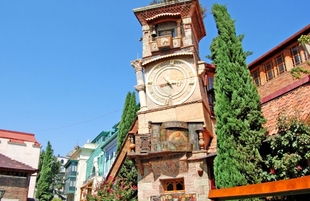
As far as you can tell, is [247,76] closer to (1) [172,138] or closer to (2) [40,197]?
(1) [172,138]

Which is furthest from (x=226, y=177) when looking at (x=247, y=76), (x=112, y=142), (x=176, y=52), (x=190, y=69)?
(x=112, y=142)

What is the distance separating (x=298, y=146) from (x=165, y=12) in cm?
1289

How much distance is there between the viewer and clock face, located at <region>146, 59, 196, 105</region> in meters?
17.8

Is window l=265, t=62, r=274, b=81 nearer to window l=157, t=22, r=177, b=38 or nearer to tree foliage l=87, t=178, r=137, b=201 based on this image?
window l=157, t=22, r=177, b=38

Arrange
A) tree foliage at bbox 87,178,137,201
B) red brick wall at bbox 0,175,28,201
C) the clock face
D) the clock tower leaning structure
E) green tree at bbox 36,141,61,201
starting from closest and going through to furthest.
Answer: the clock tower leaning structure, tree foliage at bbox 87,178,137,201, the clock face, red brick wall at bbox 0,175,28,201, green tree at bbox 36,141,61,201

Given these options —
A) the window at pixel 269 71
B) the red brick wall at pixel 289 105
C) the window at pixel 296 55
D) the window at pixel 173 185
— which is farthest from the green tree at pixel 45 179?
the window at pixel 296 55

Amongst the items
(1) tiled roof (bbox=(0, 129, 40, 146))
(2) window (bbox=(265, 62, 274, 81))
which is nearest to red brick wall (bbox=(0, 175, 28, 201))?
(1) tiled roof (bbox=(0, 129, 40, 146))

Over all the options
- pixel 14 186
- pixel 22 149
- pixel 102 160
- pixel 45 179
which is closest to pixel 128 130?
pixel 14 186

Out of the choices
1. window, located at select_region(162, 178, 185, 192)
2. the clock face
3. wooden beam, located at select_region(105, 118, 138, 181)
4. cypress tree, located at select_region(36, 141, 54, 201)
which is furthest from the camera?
cypress tree, located at select_region(36, 141, 54, 201)

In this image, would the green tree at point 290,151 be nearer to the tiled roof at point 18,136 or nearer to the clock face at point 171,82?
the clock face at point 171,82

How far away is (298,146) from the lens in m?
10.5

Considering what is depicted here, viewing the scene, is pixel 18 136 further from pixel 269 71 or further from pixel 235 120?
pixel 235 120

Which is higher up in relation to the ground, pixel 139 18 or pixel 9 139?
pixel 139 18

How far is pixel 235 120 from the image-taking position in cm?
1236
